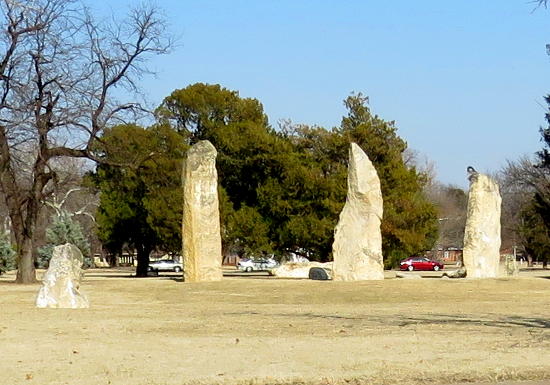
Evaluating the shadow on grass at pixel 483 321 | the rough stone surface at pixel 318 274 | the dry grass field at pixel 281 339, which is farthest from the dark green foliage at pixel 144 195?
the shadow on grass at pixel 483 321

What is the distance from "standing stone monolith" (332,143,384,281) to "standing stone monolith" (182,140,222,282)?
13.9 feet

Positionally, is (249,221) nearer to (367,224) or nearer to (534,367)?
(367,224)

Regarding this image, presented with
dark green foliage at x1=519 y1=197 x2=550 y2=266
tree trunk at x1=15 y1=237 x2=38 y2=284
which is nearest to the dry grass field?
tree trunk at x1=15 y1=237 x2=38 y2=284

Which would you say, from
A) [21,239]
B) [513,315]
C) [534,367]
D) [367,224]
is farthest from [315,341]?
[21,239]

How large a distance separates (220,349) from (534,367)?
445 cm

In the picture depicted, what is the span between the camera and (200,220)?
32.8 metres

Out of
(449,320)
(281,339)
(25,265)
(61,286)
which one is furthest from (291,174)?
(281,339)

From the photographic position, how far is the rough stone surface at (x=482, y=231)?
35.2m

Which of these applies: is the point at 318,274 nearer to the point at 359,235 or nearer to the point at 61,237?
the point at 359,235

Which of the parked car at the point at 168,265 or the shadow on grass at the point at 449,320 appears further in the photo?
the parked car at the point at 168,265

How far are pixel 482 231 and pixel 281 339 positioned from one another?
21.8m

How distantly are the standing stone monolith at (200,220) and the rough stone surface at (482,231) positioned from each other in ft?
30.9

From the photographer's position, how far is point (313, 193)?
149 ft

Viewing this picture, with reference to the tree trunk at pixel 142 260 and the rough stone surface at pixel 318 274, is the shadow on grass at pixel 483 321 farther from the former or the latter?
the tree trunk at pixel 142 260
